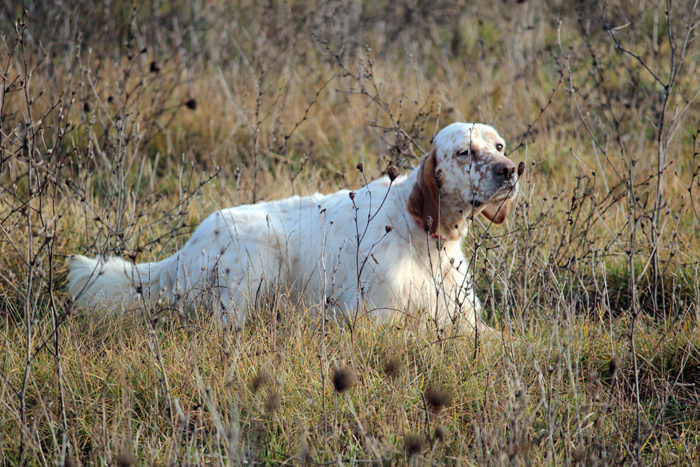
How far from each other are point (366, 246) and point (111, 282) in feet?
3.93

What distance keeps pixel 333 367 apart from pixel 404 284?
0.68m

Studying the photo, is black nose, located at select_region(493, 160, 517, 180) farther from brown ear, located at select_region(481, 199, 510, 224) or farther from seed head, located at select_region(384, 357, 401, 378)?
seed head, located at select_region(384, 357, 401, 378)

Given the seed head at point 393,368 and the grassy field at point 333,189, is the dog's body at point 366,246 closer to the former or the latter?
the grassy field at point 333,189

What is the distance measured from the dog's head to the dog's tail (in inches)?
47.9

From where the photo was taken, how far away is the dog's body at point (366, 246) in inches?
117

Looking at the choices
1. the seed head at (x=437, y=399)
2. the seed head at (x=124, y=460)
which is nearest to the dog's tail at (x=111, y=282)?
the seed head at (x=124, y=460)

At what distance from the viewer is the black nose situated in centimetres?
287

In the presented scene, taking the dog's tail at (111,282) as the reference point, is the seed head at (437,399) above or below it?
below

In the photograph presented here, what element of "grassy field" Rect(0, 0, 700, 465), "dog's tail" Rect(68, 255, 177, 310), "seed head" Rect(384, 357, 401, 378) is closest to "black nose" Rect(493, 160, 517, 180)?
"grassy field" Rect(0, 0, 700, 465)

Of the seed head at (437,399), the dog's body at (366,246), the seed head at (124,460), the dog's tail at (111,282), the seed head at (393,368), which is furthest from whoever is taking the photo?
the dog's tail at (111,282)

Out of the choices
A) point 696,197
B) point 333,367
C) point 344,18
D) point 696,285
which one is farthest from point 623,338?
point 344,18

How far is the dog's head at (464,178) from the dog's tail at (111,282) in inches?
47.9

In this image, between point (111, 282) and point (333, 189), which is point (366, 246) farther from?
point (333, 189)

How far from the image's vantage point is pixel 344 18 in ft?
22.9
